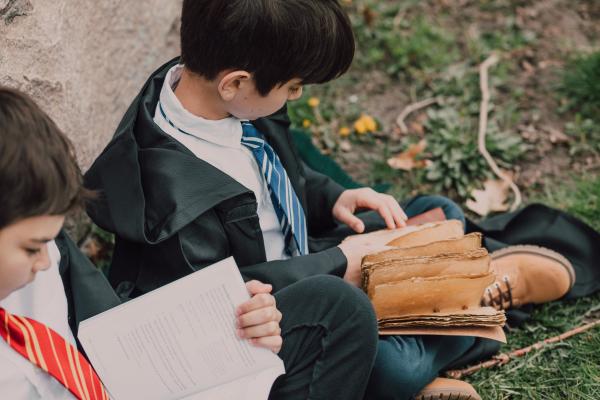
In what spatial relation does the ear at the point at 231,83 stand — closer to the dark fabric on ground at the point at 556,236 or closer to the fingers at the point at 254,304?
the fingers at the point at 254,304

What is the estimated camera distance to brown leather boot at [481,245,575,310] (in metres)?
2.46

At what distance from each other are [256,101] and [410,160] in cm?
133

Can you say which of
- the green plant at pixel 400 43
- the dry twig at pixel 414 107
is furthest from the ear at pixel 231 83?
the green plant at pixel 400 43

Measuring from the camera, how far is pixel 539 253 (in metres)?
2.53

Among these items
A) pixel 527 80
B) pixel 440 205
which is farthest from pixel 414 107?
pixel 440 205

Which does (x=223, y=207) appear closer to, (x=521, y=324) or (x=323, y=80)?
(x=323, y=80)

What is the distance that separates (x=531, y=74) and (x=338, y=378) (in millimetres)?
2224

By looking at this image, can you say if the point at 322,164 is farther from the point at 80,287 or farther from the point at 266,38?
the point at 80,287

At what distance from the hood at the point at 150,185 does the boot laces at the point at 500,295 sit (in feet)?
3.22

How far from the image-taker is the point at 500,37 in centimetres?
371

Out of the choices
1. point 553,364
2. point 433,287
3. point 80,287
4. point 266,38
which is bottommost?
point 553,364

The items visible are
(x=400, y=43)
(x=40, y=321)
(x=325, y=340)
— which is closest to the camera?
(x=40, y=321)

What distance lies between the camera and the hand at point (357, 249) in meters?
2.19

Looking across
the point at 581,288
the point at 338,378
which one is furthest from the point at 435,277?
the point at 581,288
